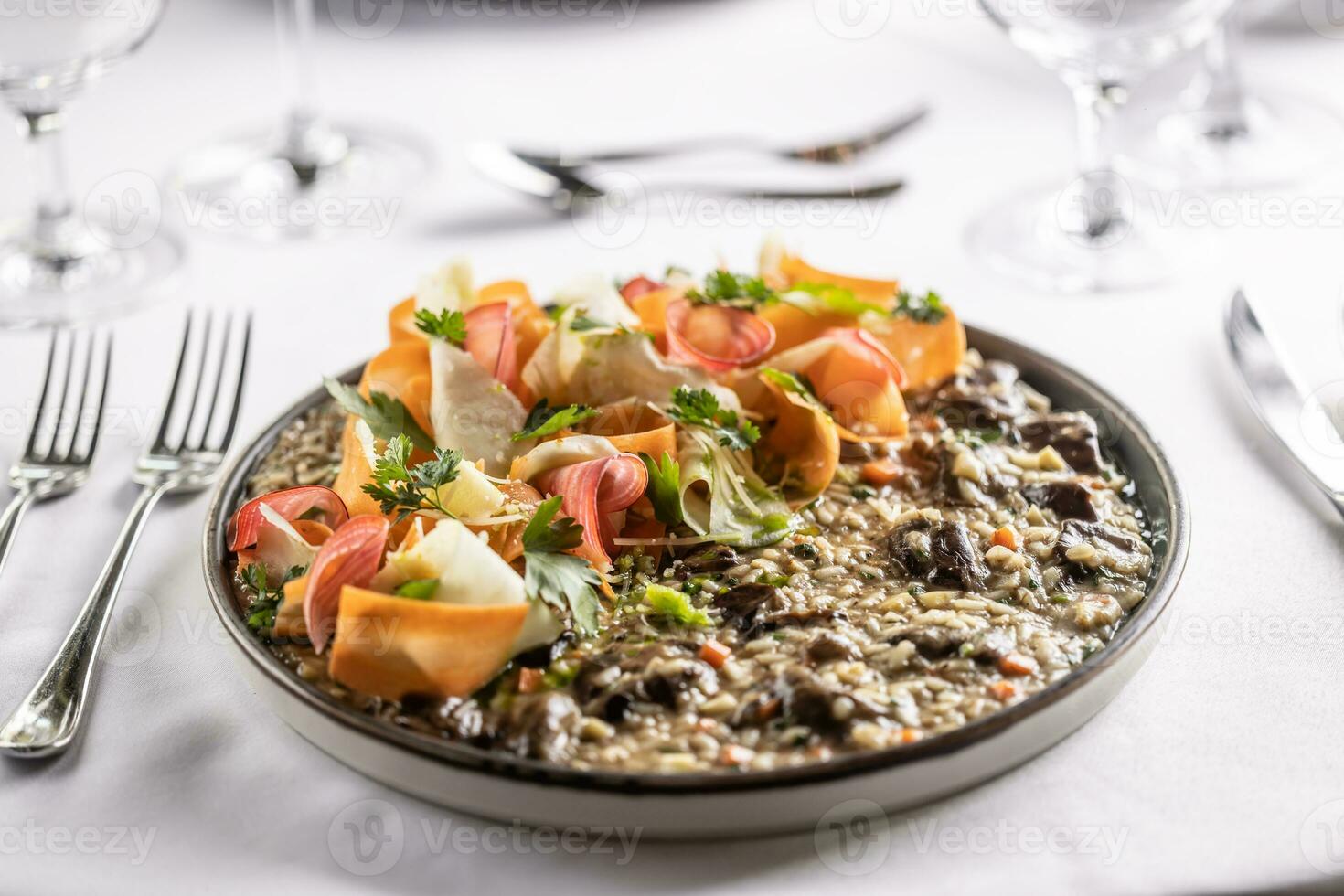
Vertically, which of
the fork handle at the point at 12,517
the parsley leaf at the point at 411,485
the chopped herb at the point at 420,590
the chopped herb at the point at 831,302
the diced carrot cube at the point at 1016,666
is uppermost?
the chopped herb at the point at 831,302

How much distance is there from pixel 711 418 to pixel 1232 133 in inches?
81.8

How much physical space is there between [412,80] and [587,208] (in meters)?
1.06

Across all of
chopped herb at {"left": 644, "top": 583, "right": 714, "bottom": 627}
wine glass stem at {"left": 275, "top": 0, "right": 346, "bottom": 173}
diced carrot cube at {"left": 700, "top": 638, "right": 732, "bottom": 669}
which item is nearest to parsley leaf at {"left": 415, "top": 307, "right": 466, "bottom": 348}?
chopped herb at {"left": 644, "top": 583, "right": 714, "bottom": 627}

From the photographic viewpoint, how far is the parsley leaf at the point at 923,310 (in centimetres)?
218

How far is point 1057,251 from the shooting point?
297 cm

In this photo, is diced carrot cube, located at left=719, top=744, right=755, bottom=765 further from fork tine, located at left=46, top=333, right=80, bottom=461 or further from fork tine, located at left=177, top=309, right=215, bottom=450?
fork tine, located at left=46, top=333, right=80, bottom=461

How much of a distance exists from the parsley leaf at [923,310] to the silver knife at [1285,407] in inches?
22.2

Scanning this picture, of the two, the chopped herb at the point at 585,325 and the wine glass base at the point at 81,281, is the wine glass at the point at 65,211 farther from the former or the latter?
the chopped herb at the point at 585,325

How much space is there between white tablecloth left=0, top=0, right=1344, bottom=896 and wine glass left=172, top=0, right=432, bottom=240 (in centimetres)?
9

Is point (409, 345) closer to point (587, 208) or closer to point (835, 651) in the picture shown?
point (835, 651)

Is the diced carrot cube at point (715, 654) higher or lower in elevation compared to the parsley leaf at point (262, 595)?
higher

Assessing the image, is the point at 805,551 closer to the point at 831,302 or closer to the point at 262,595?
the point at 831,302

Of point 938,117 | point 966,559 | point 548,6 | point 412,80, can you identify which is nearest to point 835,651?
point 966,559

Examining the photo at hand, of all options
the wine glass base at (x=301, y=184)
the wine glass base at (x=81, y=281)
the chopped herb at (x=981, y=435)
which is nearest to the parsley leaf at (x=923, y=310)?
the chopped herb at (x=981, y=435)
